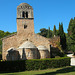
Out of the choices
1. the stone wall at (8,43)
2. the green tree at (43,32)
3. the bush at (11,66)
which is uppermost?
the green tree at (43,32)

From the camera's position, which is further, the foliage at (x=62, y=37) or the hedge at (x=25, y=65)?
the foliage at (x=62, y=37)

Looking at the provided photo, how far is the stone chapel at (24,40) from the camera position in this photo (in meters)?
22.2

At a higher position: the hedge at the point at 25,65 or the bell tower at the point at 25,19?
the bell tower at the point at 25,19

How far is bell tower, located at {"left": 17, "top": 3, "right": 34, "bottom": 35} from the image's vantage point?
25047mm

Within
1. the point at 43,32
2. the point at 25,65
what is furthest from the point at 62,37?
the point at 25,65

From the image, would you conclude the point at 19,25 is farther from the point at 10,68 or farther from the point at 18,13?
the point at 10,68

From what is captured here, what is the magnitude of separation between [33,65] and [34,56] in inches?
192

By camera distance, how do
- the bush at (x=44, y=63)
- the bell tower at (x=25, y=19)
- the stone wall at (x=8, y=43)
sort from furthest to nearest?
the bell tower at (x=25, y=19)
the stone wall at (x=8, y=43)
the bush at (x=44, y=63)

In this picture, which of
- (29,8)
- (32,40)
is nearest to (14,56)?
(32,40)

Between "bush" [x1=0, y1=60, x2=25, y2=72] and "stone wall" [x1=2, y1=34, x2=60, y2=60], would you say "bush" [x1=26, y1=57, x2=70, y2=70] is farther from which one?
"stone wall" [x1=2, y1=34, x2=60, y2=60]

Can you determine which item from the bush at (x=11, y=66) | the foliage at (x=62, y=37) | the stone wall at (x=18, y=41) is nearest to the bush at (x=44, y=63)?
the bush at (x=11, y=66)

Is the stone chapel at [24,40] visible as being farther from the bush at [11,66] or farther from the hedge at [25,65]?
the bush at [11,66]

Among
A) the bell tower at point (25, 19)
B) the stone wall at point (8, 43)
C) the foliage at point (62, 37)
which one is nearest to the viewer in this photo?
the stone wall at point (8, 43)

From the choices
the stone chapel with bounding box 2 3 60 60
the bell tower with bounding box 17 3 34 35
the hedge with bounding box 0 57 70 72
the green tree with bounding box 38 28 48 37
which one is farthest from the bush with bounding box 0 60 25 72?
the green tree with bounding box 38 28 48 37
